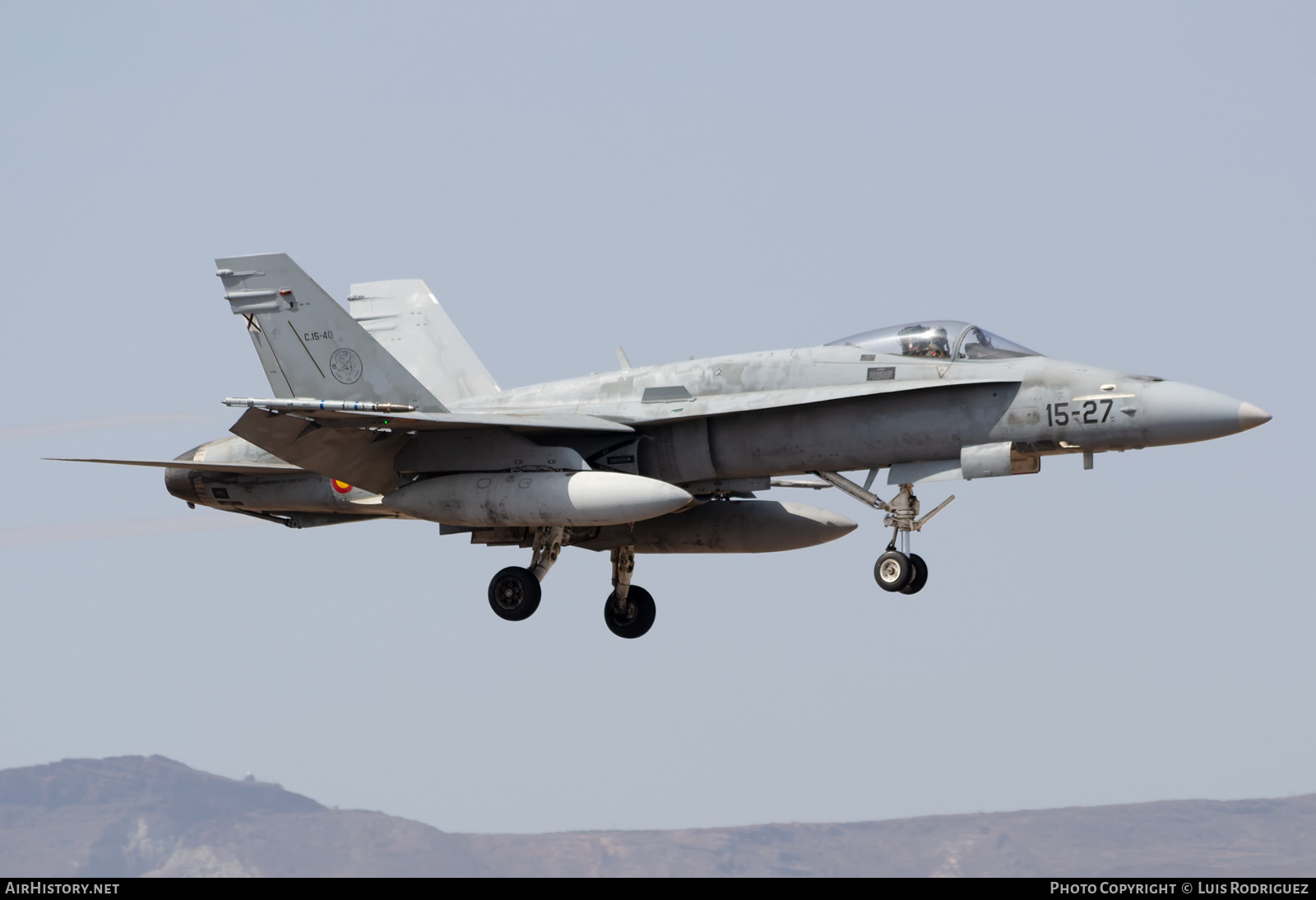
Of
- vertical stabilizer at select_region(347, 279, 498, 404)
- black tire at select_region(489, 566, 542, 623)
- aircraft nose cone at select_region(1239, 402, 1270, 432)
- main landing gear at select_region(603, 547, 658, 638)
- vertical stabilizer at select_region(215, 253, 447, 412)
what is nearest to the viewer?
aircraft nose cone at select_region(1239, 402, 1270, 432)

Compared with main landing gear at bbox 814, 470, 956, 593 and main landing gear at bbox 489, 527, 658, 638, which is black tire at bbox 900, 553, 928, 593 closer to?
main landing gear at bbox 814, 470, 956, 593

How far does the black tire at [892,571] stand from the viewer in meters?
19.0

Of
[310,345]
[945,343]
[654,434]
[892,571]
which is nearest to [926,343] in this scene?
[945,343]

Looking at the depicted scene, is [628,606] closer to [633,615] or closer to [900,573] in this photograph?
[633,615]

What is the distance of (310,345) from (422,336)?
15.0 feet

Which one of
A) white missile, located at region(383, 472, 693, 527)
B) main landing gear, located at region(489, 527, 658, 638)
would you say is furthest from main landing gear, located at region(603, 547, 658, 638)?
white missile, located at region(383, 472, 693, 527)

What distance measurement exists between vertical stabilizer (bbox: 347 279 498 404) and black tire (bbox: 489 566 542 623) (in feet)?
13.3

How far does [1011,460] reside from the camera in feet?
61.6

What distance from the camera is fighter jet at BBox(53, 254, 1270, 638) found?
18.6m

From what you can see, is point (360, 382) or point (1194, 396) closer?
point (1194, 396)
